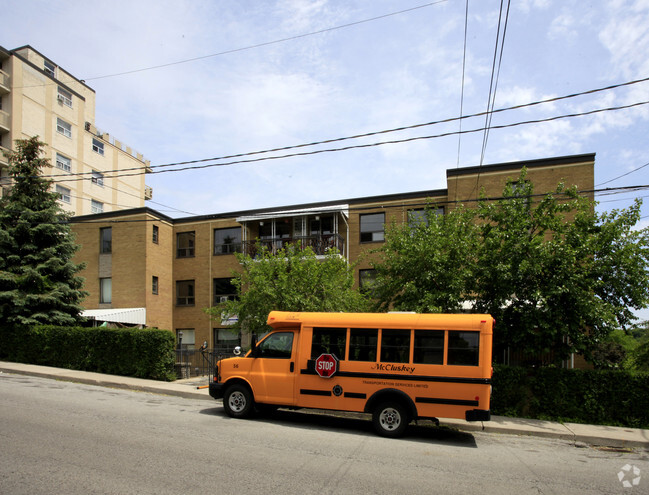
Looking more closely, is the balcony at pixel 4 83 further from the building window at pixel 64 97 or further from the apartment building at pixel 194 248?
the apartment building at pixel 194 248

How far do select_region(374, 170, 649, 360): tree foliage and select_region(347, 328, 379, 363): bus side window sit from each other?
12.9 ft

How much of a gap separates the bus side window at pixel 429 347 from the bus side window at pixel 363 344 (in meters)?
0.84

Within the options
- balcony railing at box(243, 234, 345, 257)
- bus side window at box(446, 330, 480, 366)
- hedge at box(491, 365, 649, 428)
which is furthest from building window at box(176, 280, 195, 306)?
bus side window at box(446, 330, 480, 366)

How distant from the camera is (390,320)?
9.59m

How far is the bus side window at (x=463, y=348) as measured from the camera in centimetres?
904

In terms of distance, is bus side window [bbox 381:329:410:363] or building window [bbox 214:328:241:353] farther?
building window [bbox 214:328:241:353]

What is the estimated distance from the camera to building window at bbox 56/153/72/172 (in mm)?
37116

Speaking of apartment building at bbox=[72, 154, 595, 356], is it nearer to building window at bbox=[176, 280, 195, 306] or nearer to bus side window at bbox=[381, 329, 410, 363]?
building window at bbox=[176, 280, 195, 306]

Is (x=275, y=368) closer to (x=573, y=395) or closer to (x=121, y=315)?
(x=573, y=395)

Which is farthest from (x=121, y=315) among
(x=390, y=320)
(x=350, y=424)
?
(x=390, y=320)

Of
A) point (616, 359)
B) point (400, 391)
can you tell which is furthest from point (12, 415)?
point (616, 359)

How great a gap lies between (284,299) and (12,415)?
833 cm

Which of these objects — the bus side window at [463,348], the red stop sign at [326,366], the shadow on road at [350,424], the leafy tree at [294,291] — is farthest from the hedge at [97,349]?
the bus side window at [463,348]

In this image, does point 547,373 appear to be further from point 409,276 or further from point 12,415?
point 12,415
